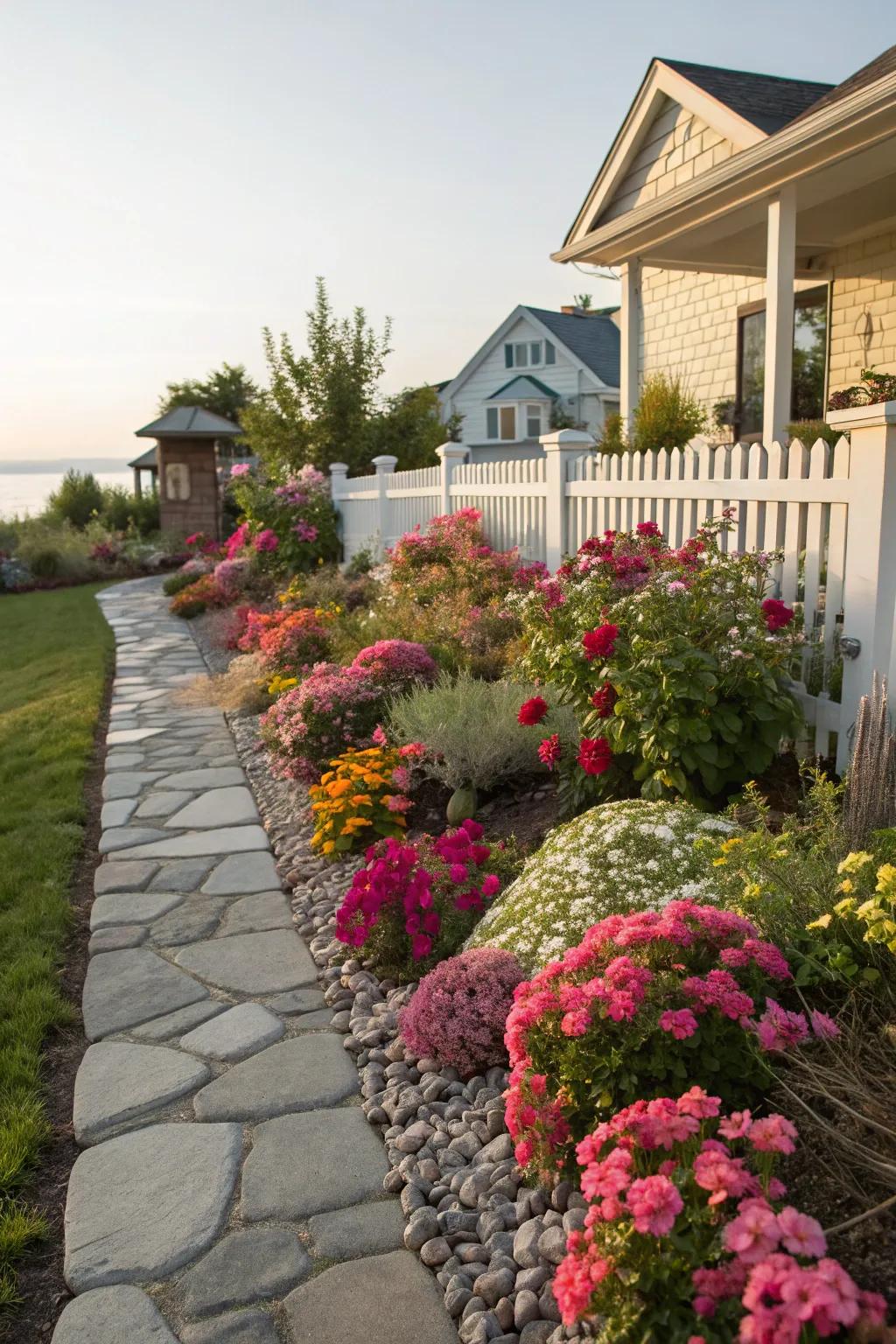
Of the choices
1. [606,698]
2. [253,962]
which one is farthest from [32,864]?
[606,698]

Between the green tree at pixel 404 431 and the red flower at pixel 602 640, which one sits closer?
the red flower at pixel 602 640

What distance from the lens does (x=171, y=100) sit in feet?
24.2

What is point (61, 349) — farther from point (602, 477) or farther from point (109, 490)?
point (109, 490)

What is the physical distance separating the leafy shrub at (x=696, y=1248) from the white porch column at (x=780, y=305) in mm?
6199

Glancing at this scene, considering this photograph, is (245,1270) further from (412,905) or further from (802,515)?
(802,515)

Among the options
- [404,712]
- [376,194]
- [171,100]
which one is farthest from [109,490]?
[404,712]

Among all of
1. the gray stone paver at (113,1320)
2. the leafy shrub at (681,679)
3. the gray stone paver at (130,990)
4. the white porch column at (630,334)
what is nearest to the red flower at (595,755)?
the leafy shrub at (681,679)

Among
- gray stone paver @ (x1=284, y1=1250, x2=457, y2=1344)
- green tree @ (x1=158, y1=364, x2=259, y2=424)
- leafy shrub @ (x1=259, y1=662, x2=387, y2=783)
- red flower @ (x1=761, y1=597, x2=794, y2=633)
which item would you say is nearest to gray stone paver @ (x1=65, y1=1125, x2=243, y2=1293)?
gray stone paver @ (x1=284, y1=1250, x2=457, y2=1344)

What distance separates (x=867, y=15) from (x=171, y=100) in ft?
23.0

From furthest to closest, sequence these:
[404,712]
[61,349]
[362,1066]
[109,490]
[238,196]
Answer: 1. [109,490]
2. [61,349]
3. [238,196]
4. [404,712]
5. [362,1066]

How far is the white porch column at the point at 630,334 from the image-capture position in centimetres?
919

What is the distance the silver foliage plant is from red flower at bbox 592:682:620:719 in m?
0.88

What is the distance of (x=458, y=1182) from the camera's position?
224 centimetres

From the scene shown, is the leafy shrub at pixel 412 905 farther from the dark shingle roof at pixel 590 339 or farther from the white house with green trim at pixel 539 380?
the dark shingle roof at pixel 590 339
